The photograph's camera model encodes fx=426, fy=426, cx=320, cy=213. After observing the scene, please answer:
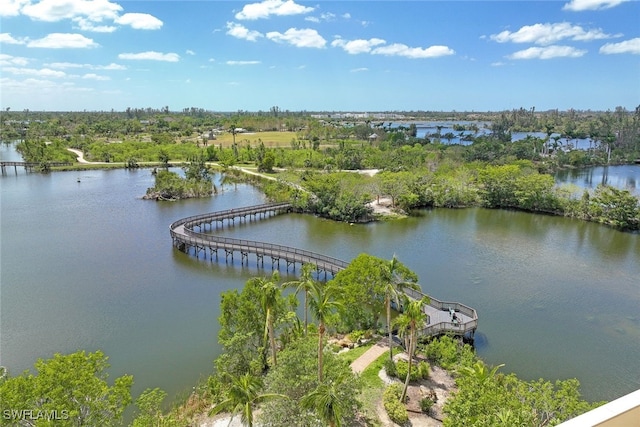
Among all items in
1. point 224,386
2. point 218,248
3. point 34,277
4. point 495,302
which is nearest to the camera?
point 224,386

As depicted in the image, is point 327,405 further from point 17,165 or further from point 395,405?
point 17,165

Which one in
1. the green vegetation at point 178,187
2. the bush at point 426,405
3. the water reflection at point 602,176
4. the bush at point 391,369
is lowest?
the bush at point 426,405

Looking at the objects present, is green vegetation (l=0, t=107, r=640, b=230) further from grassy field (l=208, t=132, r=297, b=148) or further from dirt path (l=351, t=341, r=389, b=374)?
dirt path (l=351, t=341, r=389, b=374)

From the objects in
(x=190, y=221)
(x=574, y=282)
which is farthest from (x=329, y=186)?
(x=574, y=282)

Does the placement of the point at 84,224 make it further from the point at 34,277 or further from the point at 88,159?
the point at 88,159

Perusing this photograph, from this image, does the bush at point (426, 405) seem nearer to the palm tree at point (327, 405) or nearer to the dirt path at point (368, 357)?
the dirt path at point (368, 357)
